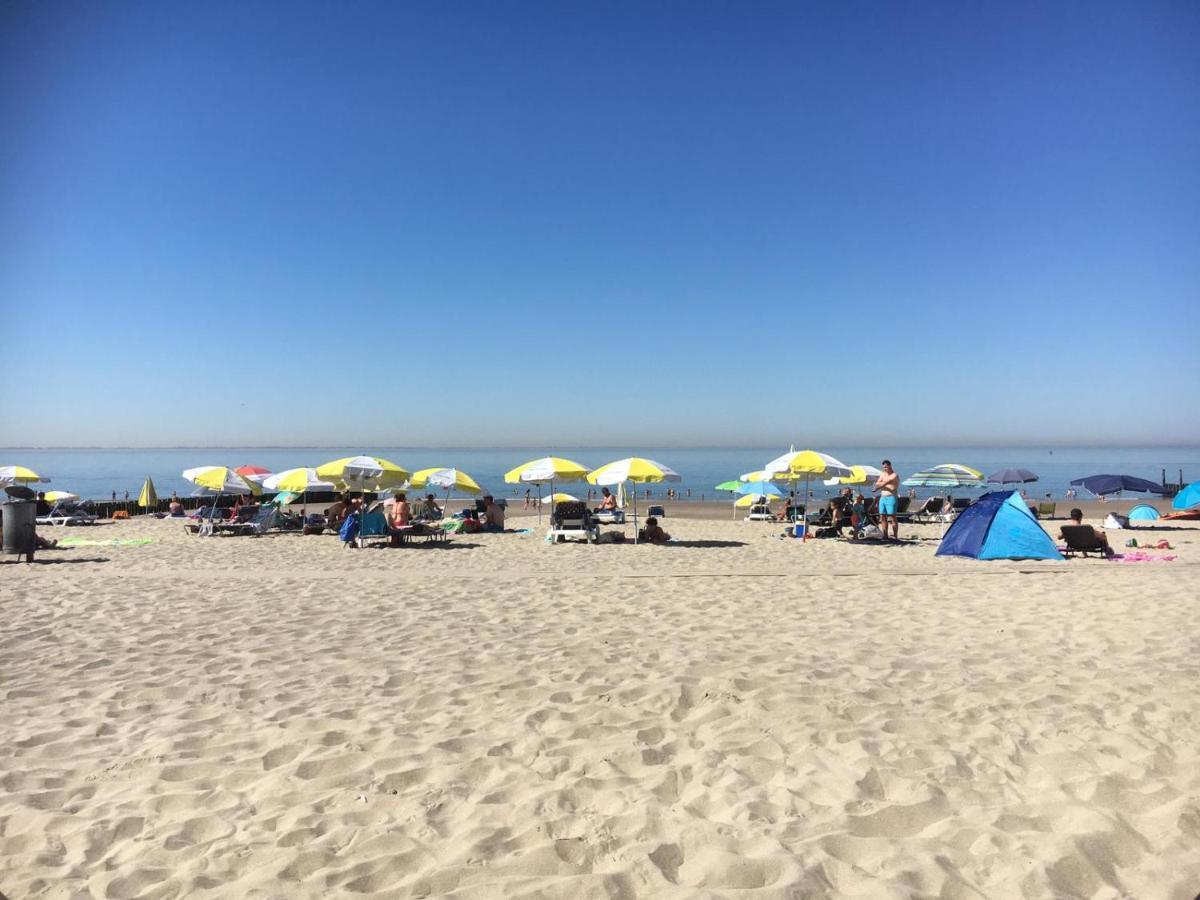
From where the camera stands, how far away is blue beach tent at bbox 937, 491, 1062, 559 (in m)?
11.6

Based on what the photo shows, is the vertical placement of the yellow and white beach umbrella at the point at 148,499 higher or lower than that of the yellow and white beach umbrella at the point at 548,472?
lower

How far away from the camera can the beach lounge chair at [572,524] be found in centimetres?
1546

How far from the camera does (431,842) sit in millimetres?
2992

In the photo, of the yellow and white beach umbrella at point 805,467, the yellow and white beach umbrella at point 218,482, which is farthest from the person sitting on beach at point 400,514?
the yellow and white beach umbrella at point 805,467

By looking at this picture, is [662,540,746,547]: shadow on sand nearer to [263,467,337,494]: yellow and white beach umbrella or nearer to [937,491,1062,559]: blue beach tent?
[937,491,1062,559]: blue beach tent

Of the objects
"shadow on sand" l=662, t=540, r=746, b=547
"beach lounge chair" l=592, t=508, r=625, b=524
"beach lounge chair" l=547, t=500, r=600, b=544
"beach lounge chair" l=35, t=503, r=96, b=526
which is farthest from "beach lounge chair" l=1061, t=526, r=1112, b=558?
"beach lounge chair" l=35, t=503, r=96, b=526

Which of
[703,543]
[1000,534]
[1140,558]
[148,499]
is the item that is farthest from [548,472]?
[148,499]

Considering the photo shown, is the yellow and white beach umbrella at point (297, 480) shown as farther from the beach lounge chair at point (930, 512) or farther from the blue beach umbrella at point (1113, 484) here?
the blue beach umbrella at point (1113, 484)

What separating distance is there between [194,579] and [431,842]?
320 inches

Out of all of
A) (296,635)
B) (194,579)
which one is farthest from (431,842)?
(194,579)

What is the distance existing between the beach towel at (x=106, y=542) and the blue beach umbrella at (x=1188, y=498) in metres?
26.1

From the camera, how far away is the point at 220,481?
17688mm

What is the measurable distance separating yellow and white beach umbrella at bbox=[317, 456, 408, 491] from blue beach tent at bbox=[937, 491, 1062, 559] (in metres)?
11.6

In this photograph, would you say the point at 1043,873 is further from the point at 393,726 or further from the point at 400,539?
the point at 400,539
